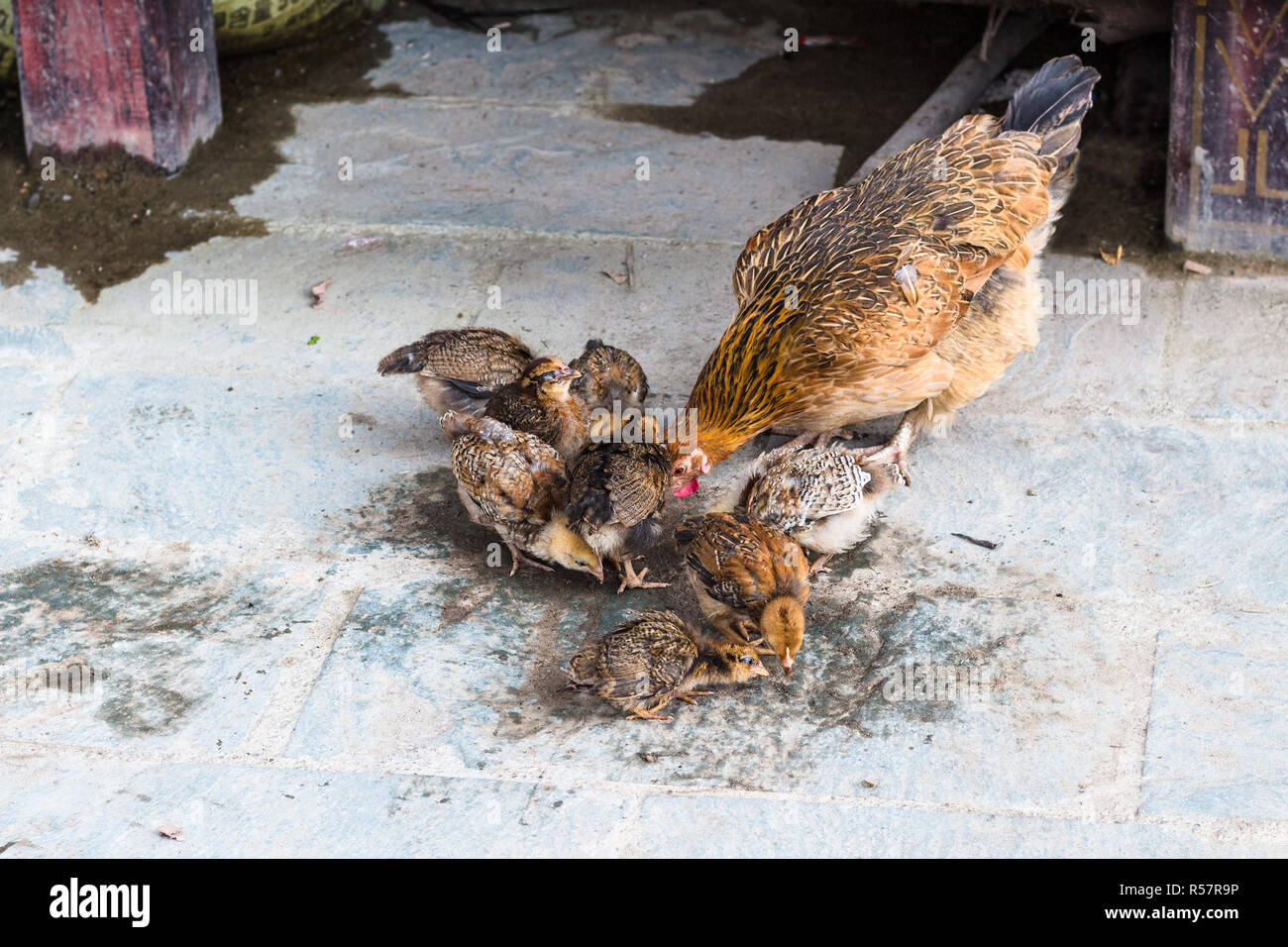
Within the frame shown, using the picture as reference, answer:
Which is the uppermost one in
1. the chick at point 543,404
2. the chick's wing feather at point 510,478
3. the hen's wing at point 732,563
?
the chick at point 543,404

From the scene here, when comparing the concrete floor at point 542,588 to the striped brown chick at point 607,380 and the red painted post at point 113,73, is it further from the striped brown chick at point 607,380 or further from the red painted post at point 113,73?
the red painted post at point 113,73

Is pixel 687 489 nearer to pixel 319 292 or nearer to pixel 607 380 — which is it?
pixel 607 380

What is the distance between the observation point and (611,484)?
4695mm

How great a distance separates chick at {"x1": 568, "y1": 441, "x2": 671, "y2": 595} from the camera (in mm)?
4672

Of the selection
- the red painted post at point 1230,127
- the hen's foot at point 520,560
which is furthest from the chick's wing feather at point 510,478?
the red painted post at point 1230,127

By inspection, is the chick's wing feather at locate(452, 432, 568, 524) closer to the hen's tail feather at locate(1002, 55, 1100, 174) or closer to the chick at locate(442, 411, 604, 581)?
the chick at locate(442, 411, 604, 581)

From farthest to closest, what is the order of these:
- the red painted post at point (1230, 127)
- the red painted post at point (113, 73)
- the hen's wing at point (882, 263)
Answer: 1. the red painted post at point (113, 73)
2. the red painted post at point (1230, 127)
3. the hen's wing at point (882, 263)

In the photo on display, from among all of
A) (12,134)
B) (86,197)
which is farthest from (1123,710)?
(12,134)

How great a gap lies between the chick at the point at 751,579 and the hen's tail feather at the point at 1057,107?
2.19 m

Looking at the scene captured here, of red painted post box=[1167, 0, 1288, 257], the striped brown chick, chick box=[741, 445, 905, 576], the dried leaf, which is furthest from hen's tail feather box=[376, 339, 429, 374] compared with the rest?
red painted post box=[1167, 0, 1288, 257]

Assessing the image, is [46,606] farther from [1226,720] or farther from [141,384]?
[1226,720]

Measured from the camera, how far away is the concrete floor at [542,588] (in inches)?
155

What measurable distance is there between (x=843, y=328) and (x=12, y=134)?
5.15 metres

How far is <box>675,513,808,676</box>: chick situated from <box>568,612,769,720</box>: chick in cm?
12
